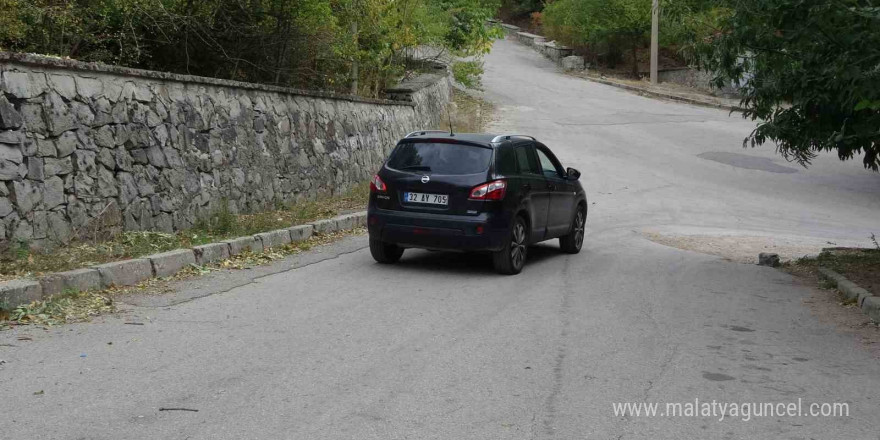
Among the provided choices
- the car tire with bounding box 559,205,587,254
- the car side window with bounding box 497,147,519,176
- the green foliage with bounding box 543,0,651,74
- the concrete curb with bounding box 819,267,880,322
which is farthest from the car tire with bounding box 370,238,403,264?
the green foliage with bounding box 543,0,651,74

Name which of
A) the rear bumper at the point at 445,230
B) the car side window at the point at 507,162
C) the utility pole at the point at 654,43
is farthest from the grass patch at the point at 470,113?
the rear bumper at the point at 445,230

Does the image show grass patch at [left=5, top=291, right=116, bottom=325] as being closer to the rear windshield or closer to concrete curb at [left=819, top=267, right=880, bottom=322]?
the rear windshield

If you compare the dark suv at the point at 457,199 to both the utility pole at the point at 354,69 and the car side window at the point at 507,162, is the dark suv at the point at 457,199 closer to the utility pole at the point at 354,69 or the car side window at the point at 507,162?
the car side window at the point at 507,162

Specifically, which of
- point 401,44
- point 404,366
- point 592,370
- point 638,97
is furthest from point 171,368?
point 638,97

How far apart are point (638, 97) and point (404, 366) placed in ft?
114

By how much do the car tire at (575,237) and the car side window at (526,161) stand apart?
158 cm

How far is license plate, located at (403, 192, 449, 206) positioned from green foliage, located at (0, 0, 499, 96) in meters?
4.51

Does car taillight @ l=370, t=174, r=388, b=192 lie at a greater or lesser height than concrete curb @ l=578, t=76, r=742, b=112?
greater

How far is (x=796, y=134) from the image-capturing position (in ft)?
38.2

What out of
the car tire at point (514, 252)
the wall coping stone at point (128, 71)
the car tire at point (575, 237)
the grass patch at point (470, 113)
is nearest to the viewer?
the wall coping stone at point (128, 71)

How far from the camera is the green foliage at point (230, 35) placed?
1173cm

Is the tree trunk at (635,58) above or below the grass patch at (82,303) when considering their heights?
above

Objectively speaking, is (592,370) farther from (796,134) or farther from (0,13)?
(0,13)

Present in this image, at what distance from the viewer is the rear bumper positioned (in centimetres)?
1066
